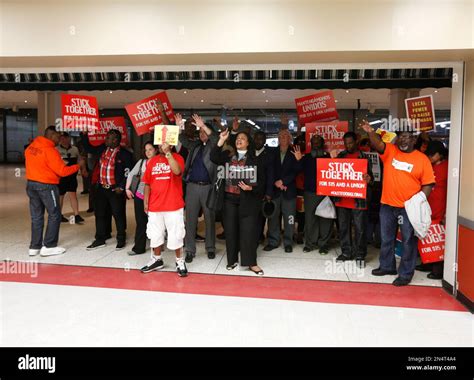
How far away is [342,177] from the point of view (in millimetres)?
4898

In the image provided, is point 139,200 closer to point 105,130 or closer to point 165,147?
point 165,147

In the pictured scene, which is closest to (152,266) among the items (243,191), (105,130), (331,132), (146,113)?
(243,191)

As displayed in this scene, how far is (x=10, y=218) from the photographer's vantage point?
7.92 m

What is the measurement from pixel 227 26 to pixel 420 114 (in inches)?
104

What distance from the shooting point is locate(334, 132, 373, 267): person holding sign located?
506 cm

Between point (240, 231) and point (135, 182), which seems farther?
point (135, 182)

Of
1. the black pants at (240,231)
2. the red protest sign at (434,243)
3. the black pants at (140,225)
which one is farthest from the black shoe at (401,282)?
the black pants at (140,225)

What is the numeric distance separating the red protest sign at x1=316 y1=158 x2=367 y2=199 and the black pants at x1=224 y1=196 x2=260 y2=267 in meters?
1.04

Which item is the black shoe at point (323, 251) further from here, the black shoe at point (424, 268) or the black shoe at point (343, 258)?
the black shoe at point (424, 268)

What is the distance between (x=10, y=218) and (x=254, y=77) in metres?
6.13

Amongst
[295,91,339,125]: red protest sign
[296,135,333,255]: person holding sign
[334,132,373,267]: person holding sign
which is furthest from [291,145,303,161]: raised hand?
[295,91,339,125]: red protest sign
